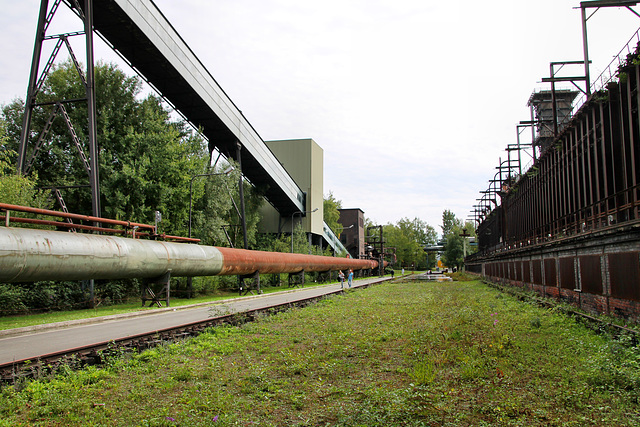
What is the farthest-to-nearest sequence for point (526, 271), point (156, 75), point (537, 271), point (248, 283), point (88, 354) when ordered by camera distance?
point (248, 283) → point (526, 271) → point (156, 75) → point (537, 271) → point (88, 354)

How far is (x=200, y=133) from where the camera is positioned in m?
31.5

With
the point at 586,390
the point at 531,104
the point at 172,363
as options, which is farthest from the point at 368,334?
the point at 531,104

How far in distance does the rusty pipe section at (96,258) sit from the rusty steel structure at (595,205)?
14851mm

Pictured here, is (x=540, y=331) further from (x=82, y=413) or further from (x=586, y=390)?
(x=82, y=413)

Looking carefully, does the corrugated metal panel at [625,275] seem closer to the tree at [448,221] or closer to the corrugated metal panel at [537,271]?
the corrugated metal panel at [537,271]

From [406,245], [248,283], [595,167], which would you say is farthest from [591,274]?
[406,245]

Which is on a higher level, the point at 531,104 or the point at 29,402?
the point at 531,104

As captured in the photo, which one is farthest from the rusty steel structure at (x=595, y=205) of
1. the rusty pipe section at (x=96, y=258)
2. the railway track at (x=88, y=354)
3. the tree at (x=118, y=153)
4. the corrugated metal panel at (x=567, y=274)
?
the tree at (x=118, y=153)

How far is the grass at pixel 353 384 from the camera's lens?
574 centimetres

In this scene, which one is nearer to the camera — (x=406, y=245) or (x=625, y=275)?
(x=625, y=275)

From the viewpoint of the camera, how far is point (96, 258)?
13859 mm

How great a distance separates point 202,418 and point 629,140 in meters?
17.7

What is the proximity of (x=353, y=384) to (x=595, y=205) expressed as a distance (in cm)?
1729

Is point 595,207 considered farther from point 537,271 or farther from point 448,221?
point 448,221
